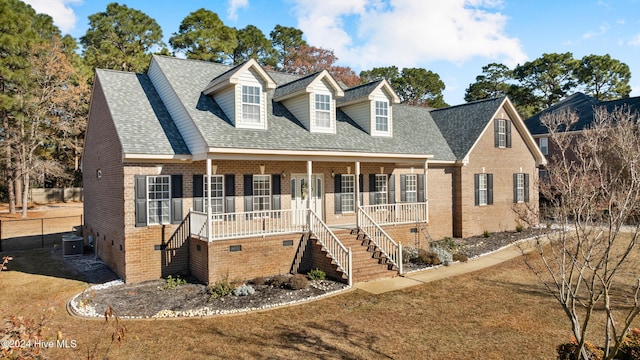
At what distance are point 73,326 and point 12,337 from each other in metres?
5.86

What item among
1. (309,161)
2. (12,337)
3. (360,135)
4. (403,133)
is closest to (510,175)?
(403,133)

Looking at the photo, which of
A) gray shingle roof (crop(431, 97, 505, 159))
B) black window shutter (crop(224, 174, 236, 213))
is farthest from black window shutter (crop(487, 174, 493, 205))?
black window shutter (crop(224, 174, 236, 213))

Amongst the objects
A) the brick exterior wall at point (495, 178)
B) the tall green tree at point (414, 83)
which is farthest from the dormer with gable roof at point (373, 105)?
the tall green tree at point (414, 83)

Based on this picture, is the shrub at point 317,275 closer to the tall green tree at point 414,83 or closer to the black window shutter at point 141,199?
the black window shutter at point 141,199

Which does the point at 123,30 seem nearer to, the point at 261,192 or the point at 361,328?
the point at 261,192

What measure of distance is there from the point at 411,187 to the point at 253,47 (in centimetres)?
3475

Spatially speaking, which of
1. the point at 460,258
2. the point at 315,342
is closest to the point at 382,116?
the point at 460,258

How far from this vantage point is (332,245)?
1503 cm

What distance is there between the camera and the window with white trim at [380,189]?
20.2 m

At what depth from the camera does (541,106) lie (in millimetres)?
61125

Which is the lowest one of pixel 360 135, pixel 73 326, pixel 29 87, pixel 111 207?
pixel 73 326

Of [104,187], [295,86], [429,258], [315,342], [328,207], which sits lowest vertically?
[315,342]

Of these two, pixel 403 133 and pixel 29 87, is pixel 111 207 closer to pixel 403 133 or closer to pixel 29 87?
pixel 403 133

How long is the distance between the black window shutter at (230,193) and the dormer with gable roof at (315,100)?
4.23 metres
